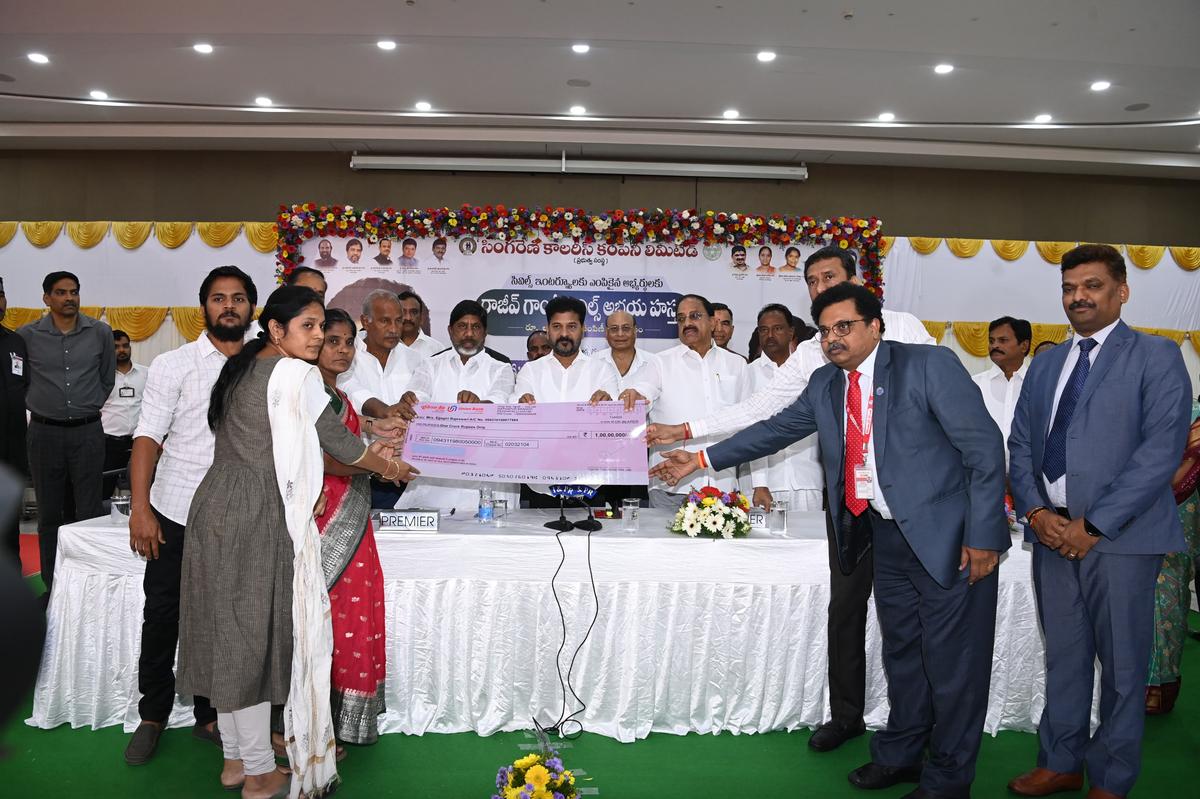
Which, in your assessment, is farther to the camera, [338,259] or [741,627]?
[338,259]

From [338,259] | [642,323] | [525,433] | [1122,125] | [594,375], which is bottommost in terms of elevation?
[525,433]

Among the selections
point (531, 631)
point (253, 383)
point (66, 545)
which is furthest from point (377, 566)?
point (66, 545)

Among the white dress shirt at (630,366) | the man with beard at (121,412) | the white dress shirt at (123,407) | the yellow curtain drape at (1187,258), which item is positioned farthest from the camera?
the yellow curtain drape at (1187,258)

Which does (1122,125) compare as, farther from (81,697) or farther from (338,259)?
(81,697)

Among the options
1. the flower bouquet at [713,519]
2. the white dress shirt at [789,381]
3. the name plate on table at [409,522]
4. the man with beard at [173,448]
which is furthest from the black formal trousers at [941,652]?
the man with beard at [173,448]

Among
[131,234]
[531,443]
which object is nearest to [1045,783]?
[531,443]

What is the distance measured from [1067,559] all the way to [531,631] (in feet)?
6.84

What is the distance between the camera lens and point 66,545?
10.7 feet

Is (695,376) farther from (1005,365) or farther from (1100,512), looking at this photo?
(1100,512)

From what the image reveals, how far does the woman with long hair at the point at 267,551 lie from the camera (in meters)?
2.45

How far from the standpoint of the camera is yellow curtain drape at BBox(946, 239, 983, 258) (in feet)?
32.8

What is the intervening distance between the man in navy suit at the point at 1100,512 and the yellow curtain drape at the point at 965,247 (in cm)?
782

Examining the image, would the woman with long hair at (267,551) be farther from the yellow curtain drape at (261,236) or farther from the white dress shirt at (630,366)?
the yellow curtain drape at (261,236)

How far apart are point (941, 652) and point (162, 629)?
294 centimetres
